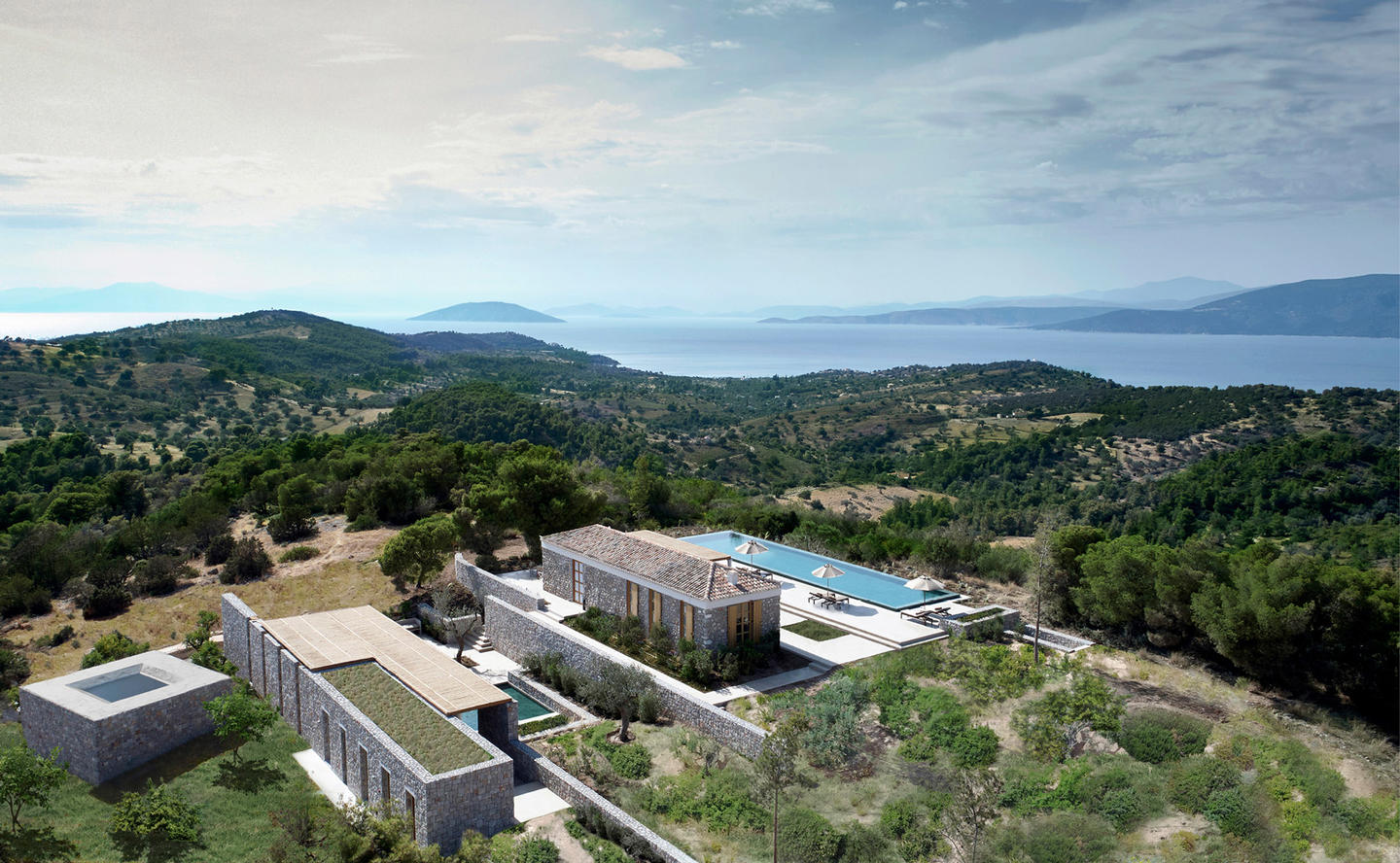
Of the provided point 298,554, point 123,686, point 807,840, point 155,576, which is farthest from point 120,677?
point 807,840

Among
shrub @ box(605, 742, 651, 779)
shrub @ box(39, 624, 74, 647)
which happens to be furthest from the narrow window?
shrub @ box(39, 624, 74, 647)

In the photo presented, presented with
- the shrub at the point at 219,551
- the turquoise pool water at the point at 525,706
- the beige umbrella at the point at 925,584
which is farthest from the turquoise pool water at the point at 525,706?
the shrub at the point at 219,551

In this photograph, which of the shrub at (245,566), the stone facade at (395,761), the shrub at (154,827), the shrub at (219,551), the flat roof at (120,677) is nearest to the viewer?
the shrub at (154,827)

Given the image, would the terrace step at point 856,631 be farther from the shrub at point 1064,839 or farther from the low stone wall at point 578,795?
the low stone wall at point 578,795

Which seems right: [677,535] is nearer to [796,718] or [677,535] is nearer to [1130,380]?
[796,718]

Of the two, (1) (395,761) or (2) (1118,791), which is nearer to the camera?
(2) (1118,791)

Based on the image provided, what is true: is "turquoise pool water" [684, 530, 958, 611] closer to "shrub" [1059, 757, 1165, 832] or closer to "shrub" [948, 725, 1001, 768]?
"shrub" [948, 725, 1001, 768]

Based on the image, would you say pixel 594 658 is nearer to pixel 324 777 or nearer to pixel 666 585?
pixel 666 585
